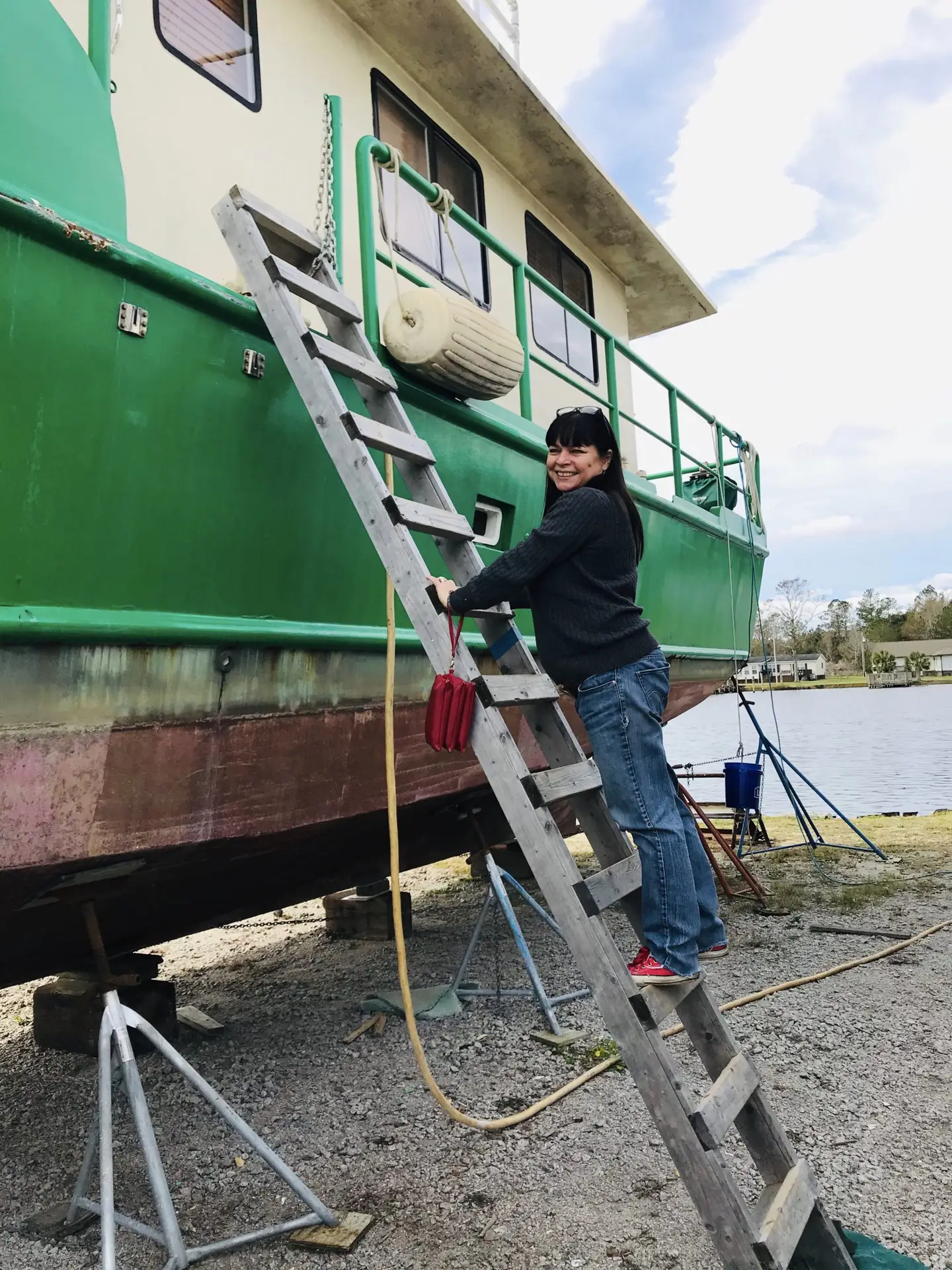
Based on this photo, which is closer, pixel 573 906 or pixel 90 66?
pixel 573 906

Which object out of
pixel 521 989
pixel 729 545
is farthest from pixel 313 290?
pixel 729 545

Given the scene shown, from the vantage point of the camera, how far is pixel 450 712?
231cm

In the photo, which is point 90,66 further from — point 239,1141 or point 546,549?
point 239,1141

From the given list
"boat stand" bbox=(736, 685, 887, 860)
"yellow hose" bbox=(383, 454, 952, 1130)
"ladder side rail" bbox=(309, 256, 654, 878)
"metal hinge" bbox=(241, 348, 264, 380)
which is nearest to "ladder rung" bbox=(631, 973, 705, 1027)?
"ladder side rail" bbox=(309, 256, 654, 878)

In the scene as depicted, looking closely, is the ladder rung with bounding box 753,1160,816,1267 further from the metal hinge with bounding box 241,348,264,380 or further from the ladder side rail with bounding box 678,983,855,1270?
the metal hinge with bounding box 241,348,264,380

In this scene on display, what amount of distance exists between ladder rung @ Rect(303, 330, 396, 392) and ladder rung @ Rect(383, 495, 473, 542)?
0.43m

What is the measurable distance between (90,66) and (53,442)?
1070mm

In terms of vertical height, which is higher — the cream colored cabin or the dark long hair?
the cream colored cabin

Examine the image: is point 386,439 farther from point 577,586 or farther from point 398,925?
point 398,925

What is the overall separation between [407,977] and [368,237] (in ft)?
Answer: 9.05

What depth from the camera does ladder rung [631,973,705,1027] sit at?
2141mm

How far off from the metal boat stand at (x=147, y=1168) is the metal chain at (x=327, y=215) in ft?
7.65

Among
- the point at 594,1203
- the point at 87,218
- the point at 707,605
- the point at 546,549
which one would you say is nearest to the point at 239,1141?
the point at 594,1203

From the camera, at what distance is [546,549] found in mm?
2408
